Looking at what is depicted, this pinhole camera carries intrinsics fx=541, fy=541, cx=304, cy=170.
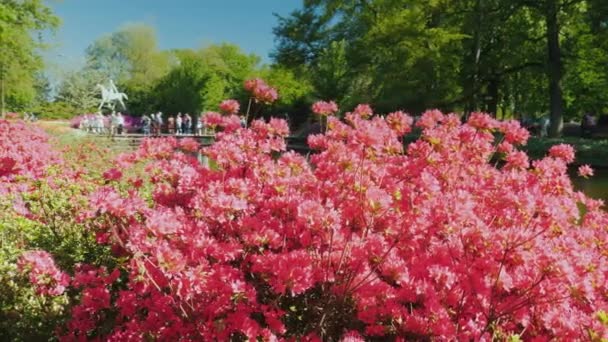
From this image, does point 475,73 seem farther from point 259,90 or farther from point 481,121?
point 259,90

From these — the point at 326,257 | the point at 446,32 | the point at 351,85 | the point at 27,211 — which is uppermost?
the point at 446,32

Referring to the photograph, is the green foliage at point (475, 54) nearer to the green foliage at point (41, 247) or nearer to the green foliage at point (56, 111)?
the green foliage at point (41, 247)

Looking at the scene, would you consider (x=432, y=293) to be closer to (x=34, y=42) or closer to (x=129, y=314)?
(x=129, y=314)

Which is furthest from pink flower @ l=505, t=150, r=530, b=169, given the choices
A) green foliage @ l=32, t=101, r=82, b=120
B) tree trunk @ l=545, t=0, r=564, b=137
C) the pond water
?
green foliage @ l=32, t=101, r=82, b=120

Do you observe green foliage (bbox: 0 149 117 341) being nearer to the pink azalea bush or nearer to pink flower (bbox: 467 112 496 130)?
the pink azalea bush

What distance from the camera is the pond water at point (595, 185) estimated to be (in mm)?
12984

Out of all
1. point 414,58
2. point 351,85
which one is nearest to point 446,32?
point 414,58

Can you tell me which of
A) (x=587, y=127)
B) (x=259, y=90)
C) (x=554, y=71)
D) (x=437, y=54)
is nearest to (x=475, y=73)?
(x=437, y=54)

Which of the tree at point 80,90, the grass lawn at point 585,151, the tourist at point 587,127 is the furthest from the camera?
the tree at point 80,90

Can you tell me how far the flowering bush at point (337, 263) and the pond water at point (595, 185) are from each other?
10.7 metres

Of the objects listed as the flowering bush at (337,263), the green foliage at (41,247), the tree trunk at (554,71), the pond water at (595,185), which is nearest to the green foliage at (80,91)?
the tree trunk at (554,71)

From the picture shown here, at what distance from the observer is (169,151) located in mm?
3949

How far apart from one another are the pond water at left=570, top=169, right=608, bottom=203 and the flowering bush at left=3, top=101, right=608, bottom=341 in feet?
35.0

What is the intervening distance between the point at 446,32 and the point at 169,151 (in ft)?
82.3
